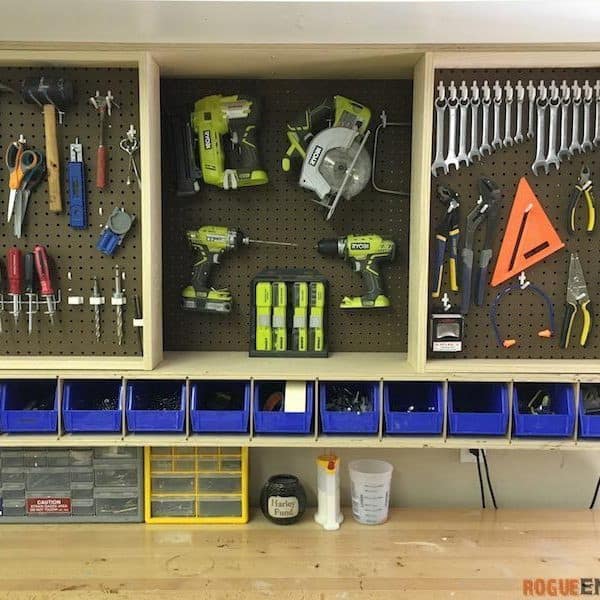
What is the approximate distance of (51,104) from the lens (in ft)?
4.87

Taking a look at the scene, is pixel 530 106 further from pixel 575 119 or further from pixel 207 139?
pixel 207 139

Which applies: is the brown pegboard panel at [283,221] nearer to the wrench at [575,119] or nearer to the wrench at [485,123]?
the wrench at [485,123]

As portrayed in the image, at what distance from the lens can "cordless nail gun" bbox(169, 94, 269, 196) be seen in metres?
1.61

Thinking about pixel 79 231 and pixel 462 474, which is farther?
pixel 462 474

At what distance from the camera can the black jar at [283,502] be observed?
158cm

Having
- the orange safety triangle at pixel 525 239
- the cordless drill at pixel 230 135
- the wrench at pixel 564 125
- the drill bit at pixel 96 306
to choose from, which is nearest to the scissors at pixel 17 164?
the drill bit at pixel 96 306

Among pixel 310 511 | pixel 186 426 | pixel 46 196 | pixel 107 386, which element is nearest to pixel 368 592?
pixel 310 511

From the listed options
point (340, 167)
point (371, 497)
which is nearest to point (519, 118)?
point (340, 167)

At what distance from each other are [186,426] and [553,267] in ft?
3.18

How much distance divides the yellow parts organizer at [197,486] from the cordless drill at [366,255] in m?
0.50

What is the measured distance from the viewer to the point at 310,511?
1.67 metres

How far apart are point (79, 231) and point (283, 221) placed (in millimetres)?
519

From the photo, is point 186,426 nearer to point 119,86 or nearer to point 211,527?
point 211,527

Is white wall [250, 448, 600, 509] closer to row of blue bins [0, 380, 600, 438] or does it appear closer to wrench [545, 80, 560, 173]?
row of blue bins [0, 380, 600, 438]
